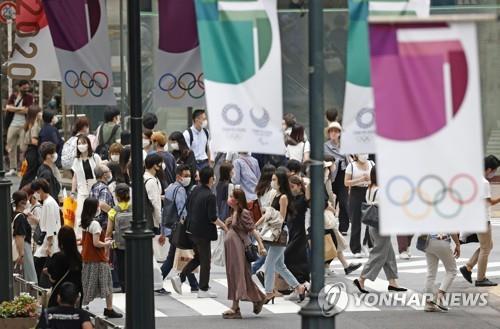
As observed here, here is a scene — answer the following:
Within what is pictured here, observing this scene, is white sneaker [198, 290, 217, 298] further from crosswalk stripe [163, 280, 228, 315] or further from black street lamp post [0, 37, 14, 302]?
black street lamp post [0, 37, 14, 302]

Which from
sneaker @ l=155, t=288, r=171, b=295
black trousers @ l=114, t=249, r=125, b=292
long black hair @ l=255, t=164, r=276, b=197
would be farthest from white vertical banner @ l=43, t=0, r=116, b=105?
sneaker @ l=155, t=288, r=171, b=295

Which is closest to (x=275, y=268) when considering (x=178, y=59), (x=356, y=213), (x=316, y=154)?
(x=178, y=59)

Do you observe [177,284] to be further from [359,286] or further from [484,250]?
[484,250]

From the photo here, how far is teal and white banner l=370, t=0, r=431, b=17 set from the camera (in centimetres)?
1305

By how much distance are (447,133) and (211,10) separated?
2865 millimetres

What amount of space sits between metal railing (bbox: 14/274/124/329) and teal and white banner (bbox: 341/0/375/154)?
3.57 metres

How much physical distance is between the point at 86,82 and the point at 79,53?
36 centimetres

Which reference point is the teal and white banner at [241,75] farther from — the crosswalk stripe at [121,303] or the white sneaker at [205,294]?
the white sneaker at [205,294]

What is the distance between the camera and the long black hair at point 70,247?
55.9 feet

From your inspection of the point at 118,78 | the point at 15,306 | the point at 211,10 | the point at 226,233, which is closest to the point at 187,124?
the point at 118,78

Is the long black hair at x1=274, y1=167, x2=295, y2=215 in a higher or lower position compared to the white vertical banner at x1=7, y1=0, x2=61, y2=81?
lower

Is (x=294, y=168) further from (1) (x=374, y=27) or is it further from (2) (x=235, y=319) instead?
(1) (x=374, y=27)

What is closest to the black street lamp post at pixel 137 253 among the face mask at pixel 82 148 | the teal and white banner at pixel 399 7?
the teal and white banner at pixel 399 7

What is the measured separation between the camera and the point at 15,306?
17062 mm
